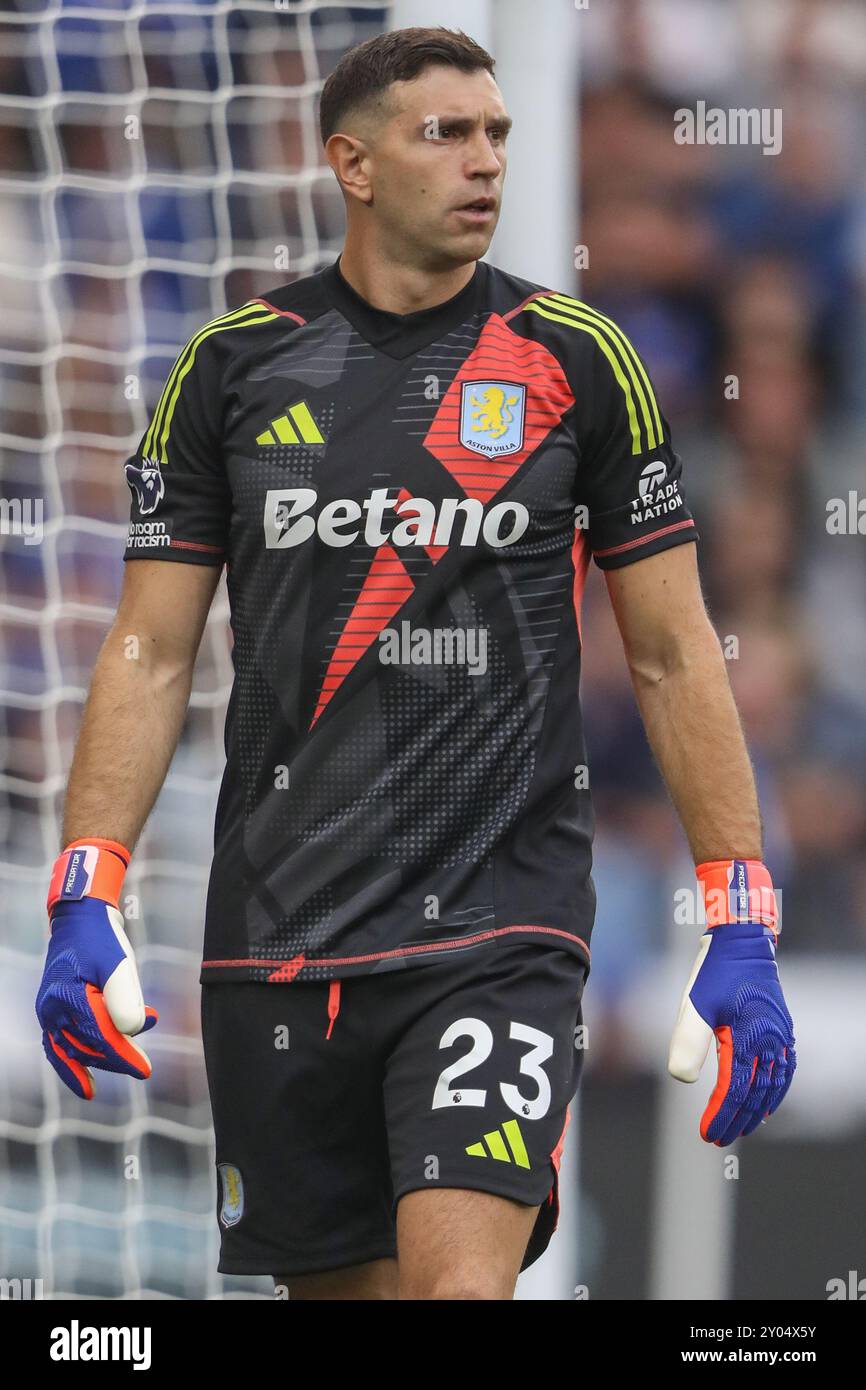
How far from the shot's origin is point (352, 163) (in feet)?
11.0


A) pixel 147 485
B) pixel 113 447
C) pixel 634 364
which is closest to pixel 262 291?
pixel 113 447

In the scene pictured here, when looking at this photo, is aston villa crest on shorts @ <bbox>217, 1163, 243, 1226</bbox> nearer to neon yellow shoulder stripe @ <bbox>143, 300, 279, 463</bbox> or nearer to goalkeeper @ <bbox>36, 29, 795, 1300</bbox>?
goalkeeper @ <bbox>36, 29, 795, 1300</bbox>

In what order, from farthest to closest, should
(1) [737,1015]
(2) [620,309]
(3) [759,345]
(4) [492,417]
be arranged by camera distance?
(3) [759,345] < (2) [620,309] < (4) [492,417] < (1) [737,1015]

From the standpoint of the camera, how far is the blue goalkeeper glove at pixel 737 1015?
3.07 m

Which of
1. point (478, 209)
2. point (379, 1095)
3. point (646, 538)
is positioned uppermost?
point (478, 209)

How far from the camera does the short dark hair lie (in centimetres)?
327

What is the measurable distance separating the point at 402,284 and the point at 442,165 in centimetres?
19

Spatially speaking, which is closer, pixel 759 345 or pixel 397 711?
pixel 397 711

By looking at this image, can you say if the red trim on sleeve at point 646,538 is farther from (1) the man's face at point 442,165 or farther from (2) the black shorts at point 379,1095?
(2) the black shorts at point 379,1095

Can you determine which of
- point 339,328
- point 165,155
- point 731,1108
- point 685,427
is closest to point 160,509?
point 339,328

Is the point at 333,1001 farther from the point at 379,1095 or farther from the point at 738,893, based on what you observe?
the point at 738,893

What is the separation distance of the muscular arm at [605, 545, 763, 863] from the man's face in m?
0.58

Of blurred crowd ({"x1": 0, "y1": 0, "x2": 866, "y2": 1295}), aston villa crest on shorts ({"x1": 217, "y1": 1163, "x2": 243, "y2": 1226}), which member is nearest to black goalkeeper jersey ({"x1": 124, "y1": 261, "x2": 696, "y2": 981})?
aston villa crest on shorts ({"x1": 217, "y1": 1163, "x2": 243, "y2": 1226})
